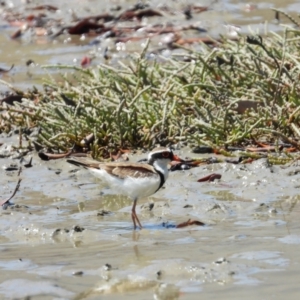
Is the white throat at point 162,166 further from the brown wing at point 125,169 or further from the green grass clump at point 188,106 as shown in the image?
the green grass clump at point 188,106

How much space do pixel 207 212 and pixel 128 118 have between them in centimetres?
197

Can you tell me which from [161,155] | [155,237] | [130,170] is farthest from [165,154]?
[155,237]

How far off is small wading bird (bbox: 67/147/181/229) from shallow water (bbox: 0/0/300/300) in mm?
236

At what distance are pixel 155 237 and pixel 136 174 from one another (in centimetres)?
69

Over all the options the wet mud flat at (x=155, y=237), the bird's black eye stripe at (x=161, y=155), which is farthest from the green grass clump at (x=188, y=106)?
the bird's black eye stripe at (x=161, y=155)

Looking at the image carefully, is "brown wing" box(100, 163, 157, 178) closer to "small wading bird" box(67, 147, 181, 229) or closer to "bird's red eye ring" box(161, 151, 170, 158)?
"small wading bird" box(67, 147, 181, 229)

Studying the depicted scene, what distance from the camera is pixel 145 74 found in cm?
917

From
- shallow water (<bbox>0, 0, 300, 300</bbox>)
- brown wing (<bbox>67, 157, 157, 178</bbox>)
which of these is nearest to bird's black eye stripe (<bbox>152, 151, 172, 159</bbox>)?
brown wing (<bbox>67, 157, 157, 178</bbox>)

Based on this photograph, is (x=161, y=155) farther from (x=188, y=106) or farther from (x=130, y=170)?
(x=188, y=106)

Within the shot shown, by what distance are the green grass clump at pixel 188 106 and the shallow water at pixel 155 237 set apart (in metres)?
0.29

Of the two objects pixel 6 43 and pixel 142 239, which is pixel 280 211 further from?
pixel 6 43

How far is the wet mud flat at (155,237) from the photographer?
5.10 m

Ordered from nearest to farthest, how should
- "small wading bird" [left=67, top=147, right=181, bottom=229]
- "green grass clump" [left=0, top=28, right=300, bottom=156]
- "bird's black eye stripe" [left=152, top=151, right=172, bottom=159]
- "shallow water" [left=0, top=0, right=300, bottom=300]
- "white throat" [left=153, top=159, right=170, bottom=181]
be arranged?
"shallow water" [left=0, top=0, right=300, bottom=300] < "small wading bird" [left=67, top=147, right=181, bottom=229] < "white throat" [left=153, top=159, right=170, bottom=181] < "bird's black eye stripe" [left=152, top=151, right=172, bottom=159] < "green grass clump" [left=0, top=28, right=300, bottom=156]

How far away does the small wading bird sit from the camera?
6773mm
